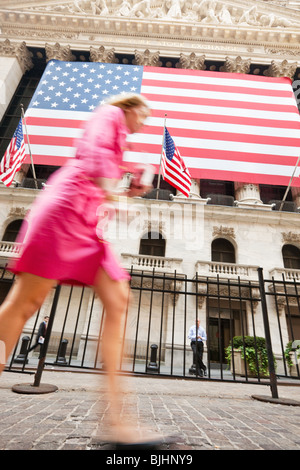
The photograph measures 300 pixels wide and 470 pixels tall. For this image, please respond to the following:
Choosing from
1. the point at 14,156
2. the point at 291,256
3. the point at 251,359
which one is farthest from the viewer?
the point at 291,256

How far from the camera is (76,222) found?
4.47ft

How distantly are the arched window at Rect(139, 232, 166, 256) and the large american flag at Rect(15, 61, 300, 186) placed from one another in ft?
14.6

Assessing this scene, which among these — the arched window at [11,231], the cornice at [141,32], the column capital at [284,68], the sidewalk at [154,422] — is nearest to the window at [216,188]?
the column capital at [284,68]

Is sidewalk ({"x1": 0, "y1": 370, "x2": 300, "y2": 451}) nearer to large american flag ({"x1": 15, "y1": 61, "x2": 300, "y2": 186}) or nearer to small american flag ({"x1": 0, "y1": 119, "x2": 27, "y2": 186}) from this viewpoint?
small american flag ({"x1": 0, "y1": 119, "x2": 27, "y2": 186})

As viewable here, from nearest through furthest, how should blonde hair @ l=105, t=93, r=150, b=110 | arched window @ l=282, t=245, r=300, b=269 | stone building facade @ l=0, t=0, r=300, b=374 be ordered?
blonde hair @ l=105, t=93, r=150, b=110 → arched window @ l=282, t=245, r=300, b=269 → stone building facade @ l=0, t=0, r=300, b=374

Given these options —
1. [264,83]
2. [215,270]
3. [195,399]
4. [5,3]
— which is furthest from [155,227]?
[5,3]

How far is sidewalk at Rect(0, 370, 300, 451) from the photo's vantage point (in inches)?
60.6

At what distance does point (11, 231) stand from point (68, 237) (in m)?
16.4

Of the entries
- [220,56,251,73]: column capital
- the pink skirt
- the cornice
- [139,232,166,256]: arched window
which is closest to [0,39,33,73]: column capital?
the cornice

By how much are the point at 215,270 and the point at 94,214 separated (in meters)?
13.0

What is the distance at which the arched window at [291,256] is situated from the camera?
1493 centimetres

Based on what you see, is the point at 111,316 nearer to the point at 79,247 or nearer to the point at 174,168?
the point at 79,247

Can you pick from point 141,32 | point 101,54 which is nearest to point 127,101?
point 101,54

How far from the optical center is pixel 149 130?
12836 millimetres
